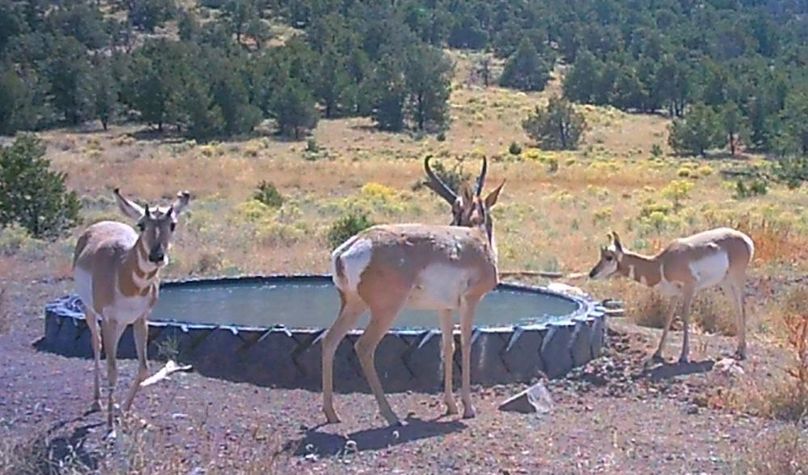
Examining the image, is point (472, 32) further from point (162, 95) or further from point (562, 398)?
point (562, 398)

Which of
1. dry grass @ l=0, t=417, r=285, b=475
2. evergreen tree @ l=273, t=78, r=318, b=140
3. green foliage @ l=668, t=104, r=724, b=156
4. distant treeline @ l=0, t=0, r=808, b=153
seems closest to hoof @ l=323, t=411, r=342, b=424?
dry grass @ l=0, t=417, r=285, b=475

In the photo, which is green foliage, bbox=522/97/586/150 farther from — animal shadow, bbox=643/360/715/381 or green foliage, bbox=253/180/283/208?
animal shadow, bbox=643/360/715/381

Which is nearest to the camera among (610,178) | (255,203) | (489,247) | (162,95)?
(489,247)

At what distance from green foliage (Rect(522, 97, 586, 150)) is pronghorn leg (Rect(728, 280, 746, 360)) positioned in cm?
5580

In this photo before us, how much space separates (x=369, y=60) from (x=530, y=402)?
78.8m

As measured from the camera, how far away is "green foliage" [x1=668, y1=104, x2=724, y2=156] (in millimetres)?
63875

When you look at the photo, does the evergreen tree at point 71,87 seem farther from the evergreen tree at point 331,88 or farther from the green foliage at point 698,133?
the green foliage at point 698,133

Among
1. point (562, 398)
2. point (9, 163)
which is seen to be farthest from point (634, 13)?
point (562, 398)

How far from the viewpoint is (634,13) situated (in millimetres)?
122312

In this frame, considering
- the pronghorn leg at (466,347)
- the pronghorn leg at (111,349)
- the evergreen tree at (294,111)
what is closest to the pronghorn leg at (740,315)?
the pronghorn leg at (466,347)

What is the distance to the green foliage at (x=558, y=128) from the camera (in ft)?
226

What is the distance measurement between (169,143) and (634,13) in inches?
2865

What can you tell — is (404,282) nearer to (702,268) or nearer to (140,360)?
(140,360)

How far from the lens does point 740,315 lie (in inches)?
501
